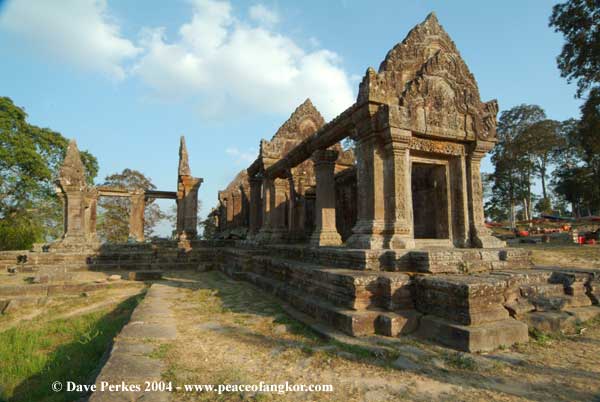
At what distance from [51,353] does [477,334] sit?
17.6ft

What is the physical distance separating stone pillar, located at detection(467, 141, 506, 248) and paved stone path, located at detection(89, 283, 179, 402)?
5.22 meters

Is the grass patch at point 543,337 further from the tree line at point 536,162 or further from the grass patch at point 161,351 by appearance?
the tree line at point 536,162

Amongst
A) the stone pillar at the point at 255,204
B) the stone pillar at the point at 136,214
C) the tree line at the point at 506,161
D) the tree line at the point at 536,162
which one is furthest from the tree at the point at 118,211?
the tree line at the point at 536,162

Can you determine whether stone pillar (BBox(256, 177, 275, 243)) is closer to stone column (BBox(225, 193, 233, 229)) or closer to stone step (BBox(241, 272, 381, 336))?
stone step (BBox(241, 272, 381, 336))

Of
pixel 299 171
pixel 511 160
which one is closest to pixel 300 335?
pixel 299 171

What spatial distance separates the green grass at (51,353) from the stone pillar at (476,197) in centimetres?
606

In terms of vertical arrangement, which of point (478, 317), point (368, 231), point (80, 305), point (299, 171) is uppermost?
point (299, 171)

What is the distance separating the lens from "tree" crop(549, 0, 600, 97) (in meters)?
15.6

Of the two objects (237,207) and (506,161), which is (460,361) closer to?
(237,207)

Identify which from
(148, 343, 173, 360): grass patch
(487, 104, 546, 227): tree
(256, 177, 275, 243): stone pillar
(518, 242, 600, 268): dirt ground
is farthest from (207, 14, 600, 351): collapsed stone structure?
(487, 104, 546, 227): tree

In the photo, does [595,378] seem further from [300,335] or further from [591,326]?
[300,335]

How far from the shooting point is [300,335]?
4.26 m

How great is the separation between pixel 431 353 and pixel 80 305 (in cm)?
714

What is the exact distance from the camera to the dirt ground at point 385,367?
2.62 m
